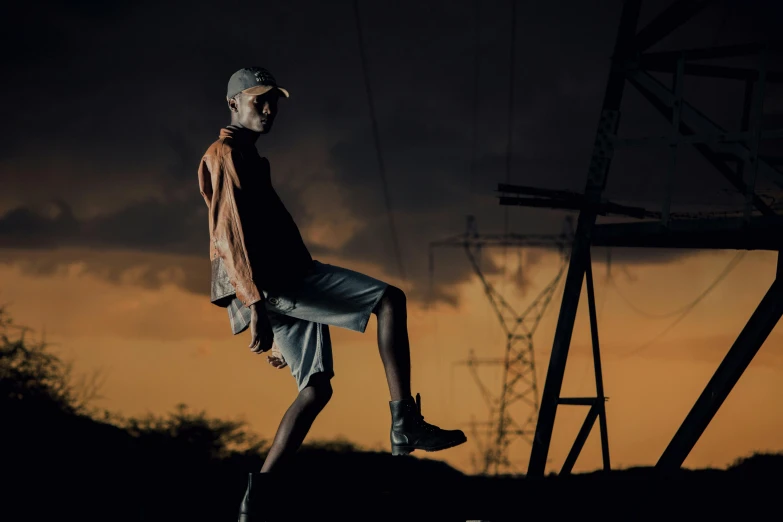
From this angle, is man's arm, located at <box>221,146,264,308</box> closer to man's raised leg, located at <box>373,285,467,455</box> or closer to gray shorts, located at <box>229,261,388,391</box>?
gray shorts, located at <box>229,261,388,391</box>

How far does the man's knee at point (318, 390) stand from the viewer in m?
5.91

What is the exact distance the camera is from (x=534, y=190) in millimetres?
13078

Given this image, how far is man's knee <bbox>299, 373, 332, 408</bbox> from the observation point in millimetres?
5910

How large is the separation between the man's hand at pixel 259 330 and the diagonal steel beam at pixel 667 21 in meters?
7.52

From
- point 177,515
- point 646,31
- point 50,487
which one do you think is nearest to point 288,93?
point 177,515

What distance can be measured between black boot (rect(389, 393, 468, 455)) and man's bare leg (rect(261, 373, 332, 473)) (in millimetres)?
464

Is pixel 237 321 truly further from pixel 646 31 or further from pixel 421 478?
pixel 646 31

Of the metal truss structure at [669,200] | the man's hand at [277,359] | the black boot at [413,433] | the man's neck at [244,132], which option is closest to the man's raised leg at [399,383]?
the black boot at [413,433]

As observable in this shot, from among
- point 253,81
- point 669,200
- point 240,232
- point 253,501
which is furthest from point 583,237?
point 253,501

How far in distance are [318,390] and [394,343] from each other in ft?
1.79

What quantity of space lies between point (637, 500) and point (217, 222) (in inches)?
118

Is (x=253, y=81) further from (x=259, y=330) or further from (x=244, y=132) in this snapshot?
(x=259, y=330)

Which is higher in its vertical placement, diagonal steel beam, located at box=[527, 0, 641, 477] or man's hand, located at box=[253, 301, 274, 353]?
diagonal steel beam, located at box=[527, 0, 641, 477]

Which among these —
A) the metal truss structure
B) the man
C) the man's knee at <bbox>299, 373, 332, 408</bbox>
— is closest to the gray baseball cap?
the man
